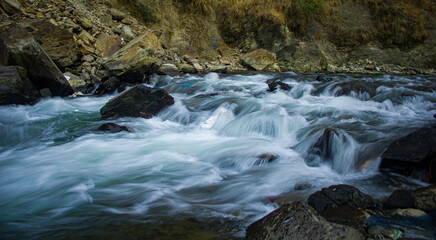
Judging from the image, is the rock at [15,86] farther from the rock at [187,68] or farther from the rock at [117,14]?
the rock at [117,14]

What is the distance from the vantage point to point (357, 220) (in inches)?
79.5

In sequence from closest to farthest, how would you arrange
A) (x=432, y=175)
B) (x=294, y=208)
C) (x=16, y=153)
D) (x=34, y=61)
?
(x=294, y=208) < (x=432, y=175) < (x=16, y=153) < (x=34, y=61)

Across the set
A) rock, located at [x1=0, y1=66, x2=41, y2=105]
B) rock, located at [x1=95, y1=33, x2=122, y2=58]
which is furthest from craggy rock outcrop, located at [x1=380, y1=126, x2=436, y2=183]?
rock, located at [x1=95, y1=33, x2=122, y2=58]

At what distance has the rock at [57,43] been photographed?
7.62 meters

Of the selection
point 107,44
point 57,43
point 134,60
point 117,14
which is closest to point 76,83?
point 57,43

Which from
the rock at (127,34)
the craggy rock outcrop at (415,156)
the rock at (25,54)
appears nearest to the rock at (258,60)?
the rock at (127,34)

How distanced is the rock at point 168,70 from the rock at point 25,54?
4.09m

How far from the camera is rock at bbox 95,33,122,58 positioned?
9548 millimetres

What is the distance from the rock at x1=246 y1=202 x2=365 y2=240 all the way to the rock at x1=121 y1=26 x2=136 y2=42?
1061cm

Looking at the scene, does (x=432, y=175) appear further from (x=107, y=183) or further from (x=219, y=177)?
(x=107, y=183)

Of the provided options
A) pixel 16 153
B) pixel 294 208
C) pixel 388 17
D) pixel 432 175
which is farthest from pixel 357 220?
pixel 388 17

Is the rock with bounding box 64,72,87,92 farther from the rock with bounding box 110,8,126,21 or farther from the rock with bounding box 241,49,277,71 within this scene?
the rock with bounding box 241,49,277,71

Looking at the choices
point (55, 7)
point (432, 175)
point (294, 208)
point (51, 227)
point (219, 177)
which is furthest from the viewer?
point (55, 7)

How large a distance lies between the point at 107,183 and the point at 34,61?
4.34 meters
